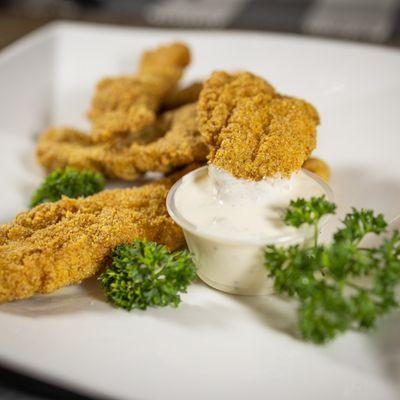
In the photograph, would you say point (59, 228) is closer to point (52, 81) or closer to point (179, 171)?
point (179, 171)

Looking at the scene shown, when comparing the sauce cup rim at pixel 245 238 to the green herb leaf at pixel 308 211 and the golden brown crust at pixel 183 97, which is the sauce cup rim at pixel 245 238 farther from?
the golden brown crust at pixel 183 97

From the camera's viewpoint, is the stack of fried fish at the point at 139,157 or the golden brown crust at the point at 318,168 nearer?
the stack of fried fish at the point at 139,157

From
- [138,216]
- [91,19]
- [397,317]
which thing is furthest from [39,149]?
[91,19]

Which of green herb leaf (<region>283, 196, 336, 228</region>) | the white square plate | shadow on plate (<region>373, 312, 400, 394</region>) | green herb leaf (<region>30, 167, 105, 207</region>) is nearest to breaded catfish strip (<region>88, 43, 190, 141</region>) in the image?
green herb leaf (<region>30, 167, 105, 207</region>)

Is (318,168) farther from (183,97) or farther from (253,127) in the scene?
(183,97)

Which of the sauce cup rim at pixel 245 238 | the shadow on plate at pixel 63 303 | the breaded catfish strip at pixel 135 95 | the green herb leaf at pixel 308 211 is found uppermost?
the green herb leaf at pixel 308 211

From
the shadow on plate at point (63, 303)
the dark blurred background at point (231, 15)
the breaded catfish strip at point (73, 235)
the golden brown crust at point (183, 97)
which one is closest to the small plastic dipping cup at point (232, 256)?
the breaded catfish strip at point (73, 235)
